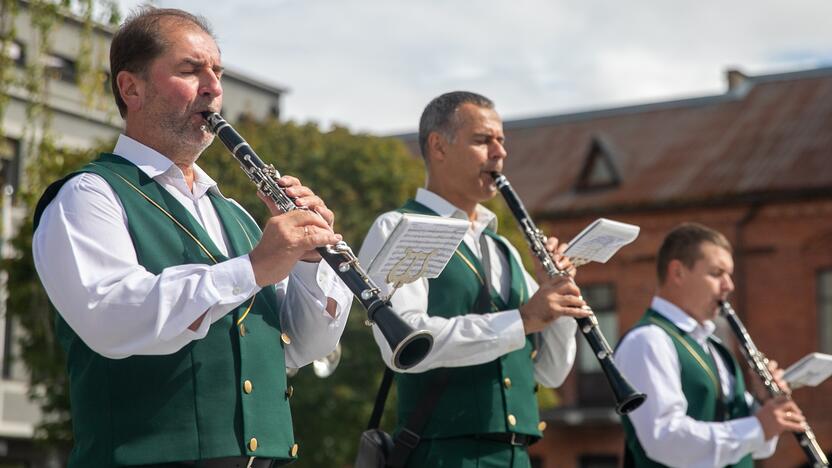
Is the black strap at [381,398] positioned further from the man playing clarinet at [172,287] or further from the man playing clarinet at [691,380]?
the man playing clarinet at [691,380]

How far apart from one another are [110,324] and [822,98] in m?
30.4

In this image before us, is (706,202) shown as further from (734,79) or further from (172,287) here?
(172,287)

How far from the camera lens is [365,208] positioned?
2367cm

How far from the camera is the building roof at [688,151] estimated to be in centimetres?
3056

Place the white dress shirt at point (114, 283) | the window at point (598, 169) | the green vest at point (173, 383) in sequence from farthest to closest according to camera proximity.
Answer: the window at point (598, 169) < the green vest at point (173, 383) < the white dress shirt at point (114, 283)

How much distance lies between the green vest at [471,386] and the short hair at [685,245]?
6.18ft

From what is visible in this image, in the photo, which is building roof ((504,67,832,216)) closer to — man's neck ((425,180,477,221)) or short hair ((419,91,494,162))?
short hair ((419,91,494,162))

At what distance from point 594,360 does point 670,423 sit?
26.7 metres

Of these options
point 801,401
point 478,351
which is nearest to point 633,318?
point 801,401

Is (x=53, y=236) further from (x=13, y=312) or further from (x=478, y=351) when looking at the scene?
(x=13, y=312)

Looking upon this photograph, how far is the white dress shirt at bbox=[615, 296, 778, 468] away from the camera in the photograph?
252 inches

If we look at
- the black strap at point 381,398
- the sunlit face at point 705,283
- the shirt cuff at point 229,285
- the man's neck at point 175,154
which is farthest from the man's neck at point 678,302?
the shirt cuff at point 229,285

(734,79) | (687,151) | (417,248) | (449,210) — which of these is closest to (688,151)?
(687,151)

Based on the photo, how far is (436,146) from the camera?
591 cm
